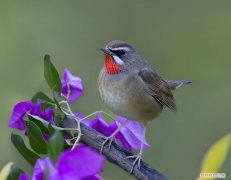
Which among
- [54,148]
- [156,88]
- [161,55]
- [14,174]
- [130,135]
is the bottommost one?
[161,55]

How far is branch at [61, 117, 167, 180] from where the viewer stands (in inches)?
69.0

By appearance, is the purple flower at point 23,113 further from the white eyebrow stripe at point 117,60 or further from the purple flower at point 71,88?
the white eyebrow stripe at point 117,60

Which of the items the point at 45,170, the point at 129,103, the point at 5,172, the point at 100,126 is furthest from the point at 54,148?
the point at 129,103

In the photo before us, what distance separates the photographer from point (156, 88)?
4160 millimetres

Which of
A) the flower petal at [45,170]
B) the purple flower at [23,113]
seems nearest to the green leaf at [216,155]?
the flower petal at [45,170]

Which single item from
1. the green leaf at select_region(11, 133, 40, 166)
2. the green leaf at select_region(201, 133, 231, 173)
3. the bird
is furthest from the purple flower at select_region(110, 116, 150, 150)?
the bird

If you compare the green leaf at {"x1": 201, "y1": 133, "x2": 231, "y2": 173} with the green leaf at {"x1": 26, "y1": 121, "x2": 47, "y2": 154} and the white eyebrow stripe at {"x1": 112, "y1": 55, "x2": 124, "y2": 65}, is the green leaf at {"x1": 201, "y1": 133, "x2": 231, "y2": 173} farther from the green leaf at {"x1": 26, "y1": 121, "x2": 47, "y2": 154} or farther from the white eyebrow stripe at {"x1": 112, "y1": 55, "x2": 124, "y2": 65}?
the white eyebrow stripe at {"x1": 112, "y1": 55, "x2": 124, "y2": 65}

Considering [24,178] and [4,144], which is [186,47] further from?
[24,178]

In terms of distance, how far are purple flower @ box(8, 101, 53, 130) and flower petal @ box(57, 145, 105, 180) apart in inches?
18.3

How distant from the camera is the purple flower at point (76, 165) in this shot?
137 centimetres

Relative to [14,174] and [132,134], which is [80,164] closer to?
[14,174]

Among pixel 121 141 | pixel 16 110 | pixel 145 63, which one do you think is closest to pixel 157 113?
pixel 145 63

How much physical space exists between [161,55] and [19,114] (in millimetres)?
4715

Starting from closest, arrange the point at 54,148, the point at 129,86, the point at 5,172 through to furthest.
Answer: the point at 54,148 → the point at 5,172 → the point at 129,86
